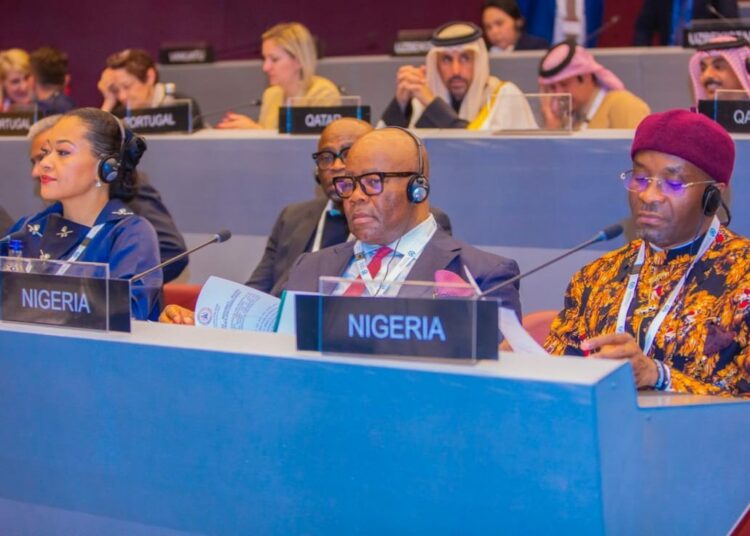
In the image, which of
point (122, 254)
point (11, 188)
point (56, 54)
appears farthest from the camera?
point (56, 54)

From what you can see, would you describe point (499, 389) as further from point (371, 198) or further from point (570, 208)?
point (570, 208)

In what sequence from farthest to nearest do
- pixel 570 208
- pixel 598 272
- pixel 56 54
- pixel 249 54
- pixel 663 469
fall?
1. pixel 249 54
2. pixel 56 54
3. pixel 570 208
4. pixel 598 272
5. pixel 663 469

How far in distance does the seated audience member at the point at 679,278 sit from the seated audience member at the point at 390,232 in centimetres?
25

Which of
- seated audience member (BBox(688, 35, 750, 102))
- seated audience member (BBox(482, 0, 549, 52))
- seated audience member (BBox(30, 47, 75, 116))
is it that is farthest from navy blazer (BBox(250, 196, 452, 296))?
seated audience member (BBox(482, 0, 549, 52))

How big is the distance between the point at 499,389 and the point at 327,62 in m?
5.70

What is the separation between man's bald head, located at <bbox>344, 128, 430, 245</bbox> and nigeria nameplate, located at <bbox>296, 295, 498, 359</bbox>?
983 mm

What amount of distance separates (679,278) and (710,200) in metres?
0.17

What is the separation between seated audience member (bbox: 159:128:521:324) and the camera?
2686mm

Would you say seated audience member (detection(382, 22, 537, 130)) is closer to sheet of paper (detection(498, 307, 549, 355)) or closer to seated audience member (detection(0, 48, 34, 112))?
seated audience member (detection(0, 48, 34, 112))

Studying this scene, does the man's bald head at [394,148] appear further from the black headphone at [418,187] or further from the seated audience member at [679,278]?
the seated audience member at [679,278]

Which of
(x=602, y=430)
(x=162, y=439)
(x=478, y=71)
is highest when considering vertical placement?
(x=478, y=71)

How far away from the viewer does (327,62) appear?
23.3ft

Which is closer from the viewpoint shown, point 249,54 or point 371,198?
point 371,198

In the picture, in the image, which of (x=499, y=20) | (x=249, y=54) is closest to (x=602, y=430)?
(x=499, y=20)
